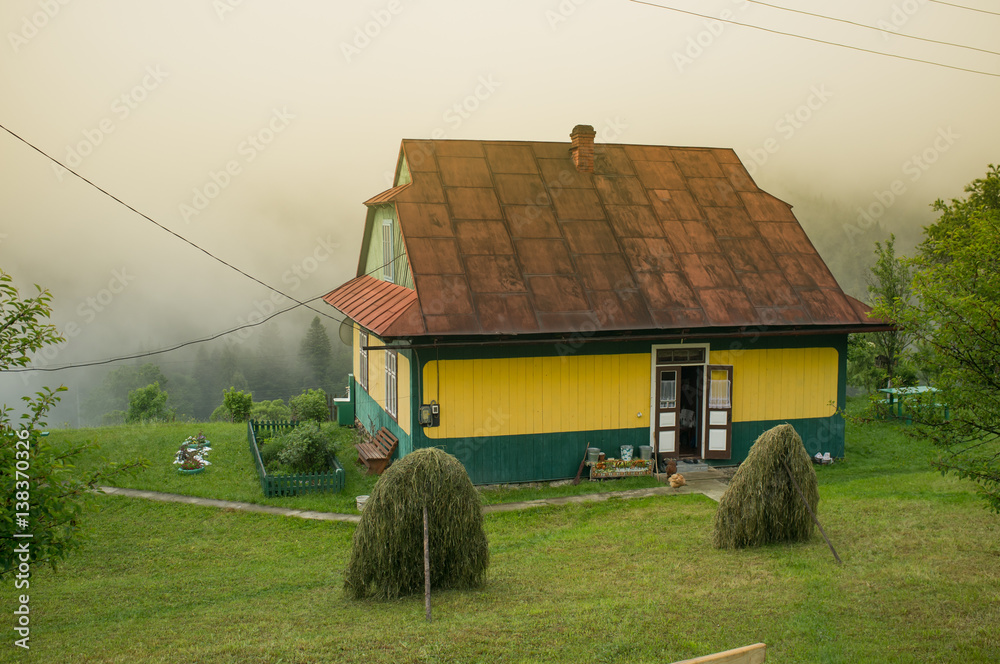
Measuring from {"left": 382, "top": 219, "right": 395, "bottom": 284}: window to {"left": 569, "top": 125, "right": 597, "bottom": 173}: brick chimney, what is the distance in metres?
5.06

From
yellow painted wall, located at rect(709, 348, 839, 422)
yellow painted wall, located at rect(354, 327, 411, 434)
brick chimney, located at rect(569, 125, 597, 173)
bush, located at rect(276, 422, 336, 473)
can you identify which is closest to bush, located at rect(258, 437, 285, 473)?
bush, located at rect(276, 422, 336, 473)

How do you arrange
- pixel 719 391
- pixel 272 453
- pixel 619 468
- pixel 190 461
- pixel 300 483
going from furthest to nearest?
pixel 272 453 < pixel 190 461 < pixel 719 391 < pixel 619 468 < pixel 300 483

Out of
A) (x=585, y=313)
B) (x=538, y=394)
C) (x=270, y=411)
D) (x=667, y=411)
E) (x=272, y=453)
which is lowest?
(x=270, y=411)

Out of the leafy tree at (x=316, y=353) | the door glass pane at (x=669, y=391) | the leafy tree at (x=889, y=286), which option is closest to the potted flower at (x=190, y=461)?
the door glass pane at (x=669, y=391)

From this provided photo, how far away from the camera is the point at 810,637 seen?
277 inches

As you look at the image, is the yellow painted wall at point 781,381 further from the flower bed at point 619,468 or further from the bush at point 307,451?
the bush at point 307,451

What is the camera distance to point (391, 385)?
16562 mm

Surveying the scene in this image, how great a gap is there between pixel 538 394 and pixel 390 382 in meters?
3.74

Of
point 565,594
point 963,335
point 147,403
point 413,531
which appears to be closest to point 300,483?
point 413,531

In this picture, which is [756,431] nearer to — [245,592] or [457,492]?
[457,492]

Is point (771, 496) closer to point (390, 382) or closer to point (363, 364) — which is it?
point (390, 382)

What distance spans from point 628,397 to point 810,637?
886cm

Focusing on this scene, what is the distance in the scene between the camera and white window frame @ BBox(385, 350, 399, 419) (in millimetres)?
16000

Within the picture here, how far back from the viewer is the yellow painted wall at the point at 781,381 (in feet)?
53.7
